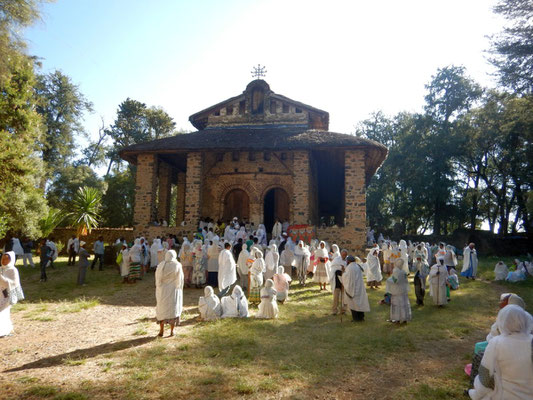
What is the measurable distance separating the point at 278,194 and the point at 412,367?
15384mm

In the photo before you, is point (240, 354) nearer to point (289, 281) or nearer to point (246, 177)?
point (289, 281)

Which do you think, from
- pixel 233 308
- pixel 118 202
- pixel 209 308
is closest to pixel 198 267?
pixel 233 308

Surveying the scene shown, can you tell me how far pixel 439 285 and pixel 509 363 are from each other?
7015mm

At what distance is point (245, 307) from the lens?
8.46 metres

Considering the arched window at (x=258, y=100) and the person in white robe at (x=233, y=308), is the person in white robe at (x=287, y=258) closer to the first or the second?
the person in white robe at (x=233, y=308)

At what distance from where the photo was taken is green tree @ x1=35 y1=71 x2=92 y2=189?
33094 millimetres

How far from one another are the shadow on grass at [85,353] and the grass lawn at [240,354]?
0.02m

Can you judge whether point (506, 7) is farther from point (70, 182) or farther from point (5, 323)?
point (70, 182)

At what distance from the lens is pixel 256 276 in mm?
9570

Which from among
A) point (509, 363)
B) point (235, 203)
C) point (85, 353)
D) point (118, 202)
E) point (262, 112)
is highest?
point (262, 112)

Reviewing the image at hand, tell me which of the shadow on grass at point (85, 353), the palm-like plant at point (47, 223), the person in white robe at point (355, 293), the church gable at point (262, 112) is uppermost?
the church gable at point (262, 112)

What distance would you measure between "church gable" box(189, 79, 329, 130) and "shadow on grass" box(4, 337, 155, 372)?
17.0 m

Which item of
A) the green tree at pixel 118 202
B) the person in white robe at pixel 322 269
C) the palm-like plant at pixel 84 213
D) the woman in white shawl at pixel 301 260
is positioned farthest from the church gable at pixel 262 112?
the green tree at pixel 118 202

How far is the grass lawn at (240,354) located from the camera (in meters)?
4.64
